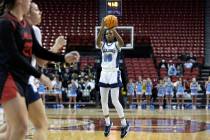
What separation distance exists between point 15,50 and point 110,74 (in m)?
5.72

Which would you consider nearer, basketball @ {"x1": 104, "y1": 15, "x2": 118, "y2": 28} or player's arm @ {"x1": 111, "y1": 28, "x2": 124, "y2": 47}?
basketball @ {"x1": 104, "y1": 15, "x2": 118, "y2": 28}

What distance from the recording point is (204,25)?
30109 mm

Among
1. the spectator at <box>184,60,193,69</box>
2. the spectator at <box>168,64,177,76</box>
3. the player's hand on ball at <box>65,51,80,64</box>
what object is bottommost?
the spectator at <box>168,64,177,76</box>

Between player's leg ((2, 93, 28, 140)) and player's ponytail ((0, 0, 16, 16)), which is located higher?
player's ponytail ((0, 0, 16, 16))

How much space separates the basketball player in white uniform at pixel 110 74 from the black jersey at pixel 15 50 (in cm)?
529

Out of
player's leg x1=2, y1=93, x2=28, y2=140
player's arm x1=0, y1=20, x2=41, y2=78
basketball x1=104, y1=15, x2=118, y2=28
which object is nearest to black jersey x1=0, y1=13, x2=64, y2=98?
player's arm x1=0, y1=20, x2=41, y2=78

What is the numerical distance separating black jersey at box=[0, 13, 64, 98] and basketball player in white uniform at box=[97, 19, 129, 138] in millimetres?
5294

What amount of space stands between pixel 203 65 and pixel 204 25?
2799 mm

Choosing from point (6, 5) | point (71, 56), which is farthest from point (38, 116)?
point (6, 5)

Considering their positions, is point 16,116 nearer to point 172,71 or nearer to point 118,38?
point 118,38

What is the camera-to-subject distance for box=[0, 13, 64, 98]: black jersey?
4461 millimetres

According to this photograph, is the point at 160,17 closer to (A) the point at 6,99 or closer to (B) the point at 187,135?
(B) the point at 187,135

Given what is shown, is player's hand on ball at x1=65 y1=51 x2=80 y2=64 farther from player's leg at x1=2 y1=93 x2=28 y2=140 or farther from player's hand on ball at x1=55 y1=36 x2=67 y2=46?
player's leg at x1=2 y1=93 x2=28 y2=140

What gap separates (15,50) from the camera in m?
4.47
